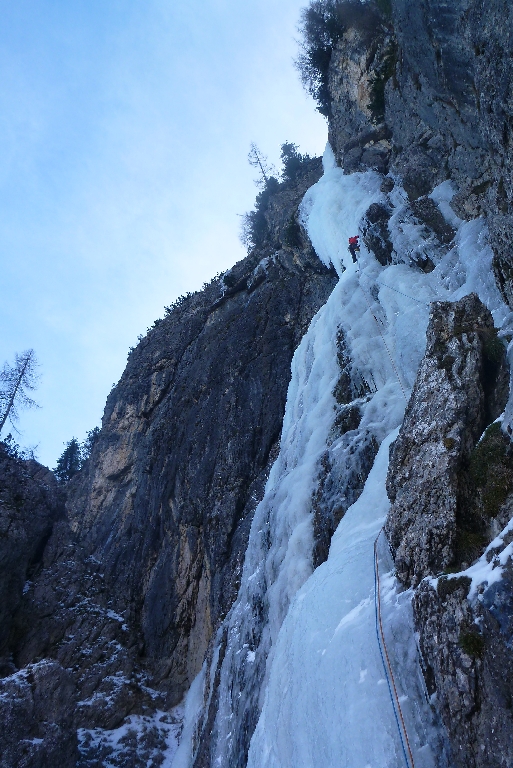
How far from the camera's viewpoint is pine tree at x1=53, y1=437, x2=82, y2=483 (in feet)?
93.8

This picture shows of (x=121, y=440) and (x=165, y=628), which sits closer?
(x=165, y=628)

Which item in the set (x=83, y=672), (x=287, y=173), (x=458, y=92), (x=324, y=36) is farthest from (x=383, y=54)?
(x=83, y=672)

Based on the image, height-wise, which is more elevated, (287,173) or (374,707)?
(287,173)

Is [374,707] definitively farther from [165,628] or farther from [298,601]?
[165,628]

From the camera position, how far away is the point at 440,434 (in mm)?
5945

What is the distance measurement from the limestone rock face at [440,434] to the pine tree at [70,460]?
25400mm

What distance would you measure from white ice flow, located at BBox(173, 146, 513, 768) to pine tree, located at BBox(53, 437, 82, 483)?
18.3m

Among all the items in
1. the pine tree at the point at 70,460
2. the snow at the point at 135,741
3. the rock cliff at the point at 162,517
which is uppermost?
the pine tree at the point at 70,460

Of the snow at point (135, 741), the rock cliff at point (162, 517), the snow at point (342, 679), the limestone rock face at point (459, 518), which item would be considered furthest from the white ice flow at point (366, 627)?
the snow at point (135, 741)

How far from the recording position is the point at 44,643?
14.3 metres

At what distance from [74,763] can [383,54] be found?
21350 mm

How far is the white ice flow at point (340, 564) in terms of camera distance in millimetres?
4645

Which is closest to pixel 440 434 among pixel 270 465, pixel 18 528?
pixel 270 465

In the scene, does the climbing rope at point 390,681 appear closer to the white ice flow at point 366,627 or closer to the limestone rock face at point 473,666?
the white ice flow at point 366,627
